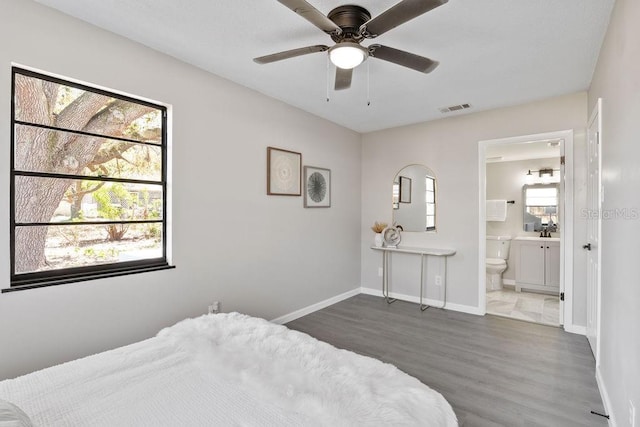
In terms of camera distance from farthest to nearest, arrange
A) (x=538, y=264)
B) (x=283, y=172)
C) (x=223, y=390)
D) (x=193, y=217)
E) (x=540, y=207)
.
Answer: (x=540, y=207) → (x=538, y=264) → (x=283, y=172) → (x=193, y=217) → (x=223, y=390)

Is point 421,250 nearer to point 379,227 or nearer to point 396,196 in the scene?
point 379,227

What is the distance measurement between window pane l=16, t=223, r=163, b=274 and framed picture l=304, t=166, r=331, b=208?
6.04ft

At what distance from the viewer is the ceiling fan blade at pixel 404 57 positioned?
6.50 feet

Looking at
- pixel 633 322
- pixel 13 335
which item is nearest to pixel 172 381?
pixel 13 335

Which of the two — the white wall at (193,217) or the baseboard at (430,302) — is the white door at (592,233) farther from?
the white wall at (193,217)

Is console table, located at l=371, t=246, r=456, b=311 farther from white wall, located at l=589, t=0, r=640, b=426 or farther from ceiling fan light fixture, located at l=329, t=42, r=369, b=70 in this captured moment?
ceiling fan light fixture, located at l=329, t=42, r=369, b=70

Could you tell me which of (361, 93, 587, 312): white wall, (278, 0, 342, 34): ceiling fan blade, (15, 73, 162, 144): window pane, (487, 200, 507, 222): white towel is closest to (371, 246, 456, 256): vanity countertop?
(361, 93, 587, 312): white wall

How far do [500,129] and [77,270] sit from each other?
4356 millimetres

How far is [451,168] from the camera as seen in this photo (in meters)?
4.22

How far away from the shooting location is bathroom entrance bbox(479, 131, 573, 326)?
4.61 meters

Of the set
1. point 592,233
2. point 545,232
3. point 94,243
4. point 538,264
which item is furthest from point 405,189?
point 94,243

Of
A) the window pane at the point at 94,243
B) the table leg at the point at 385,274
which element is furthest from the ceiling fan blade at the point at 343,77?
the table leg at the point at 385,274

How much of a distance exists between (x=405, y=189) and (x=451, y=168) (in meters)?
0.68

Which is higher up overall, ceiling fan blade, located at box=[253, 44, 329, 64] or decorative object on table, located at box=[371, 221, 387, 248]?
ceiling fan blade, located at box=[253, 44, 329, 64]
